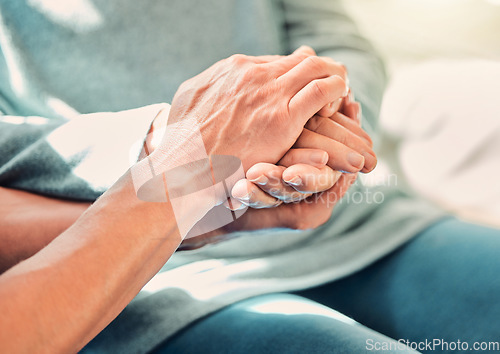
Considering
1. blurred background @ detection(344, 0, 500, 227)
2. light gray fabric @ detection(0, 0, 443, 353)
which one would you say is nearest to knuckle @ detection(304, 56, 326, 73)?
light gray fabric @ detection(0, 0, 443, 353)

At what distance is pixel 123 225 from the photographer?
43cm

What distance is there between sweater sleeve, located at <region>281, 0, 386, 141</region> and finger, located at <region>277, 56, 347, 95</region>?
0.27m

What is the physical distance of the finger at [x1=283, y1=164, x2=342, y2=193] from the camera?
1.67ft

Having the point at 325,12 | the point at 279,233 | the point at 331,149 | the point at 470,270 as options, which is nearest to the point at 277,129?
the point at 331,149

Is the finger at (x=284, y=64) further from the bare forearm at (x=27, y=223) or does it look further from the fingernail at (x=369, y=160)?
the bare forearm at (x=27, y=223)

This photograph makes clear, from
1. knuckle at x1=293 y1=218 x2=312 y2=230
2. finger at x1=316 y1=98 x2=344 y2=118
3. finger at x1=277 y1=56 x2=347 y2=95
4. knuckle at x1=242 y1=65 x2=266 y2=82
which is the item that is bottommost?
knuckle at x1=293 y1=218 x2=312 y2=230

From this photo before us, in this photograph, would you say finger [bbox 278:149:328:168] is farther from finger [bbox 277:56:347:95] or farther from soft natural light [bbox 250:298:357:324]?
soft natural light [bbox 250:298:357:324]

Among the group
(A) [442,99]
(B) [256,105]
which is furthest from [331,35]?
(B) [256,105]

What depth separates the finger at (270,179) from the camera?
20.0 inches

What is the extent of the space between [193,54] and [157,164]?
338 mm

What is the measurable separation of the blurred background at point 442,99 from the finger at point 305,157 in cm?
33

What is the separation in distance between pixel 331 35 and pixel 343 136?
1.24ft

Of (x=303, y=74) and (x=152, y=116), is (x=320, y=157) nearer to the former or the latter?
(x=303, y=74)

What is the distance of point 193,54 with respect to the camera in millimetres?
755
